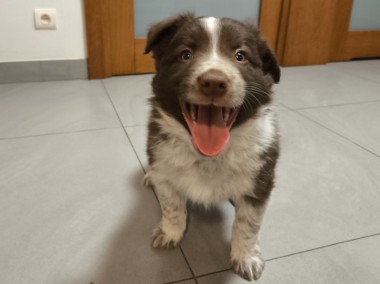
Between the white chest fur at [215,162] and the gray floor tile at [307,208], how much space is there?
0.21 metres

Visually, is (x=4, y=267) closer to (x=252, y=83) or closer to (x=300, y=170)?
(x=252, y=83)

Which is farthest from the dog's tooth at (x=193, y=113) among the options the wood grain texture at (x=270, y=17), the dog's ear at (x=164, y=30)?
the wood grain texture at (x=270, y=17)

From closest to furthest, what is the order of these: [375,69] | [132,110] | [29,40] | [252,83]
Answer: [252,83] < [132,110] < [29,40] < [375,69]

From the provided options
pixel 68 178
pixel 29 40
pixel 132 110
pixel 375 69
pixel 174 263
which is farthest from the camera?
pixel 375 69

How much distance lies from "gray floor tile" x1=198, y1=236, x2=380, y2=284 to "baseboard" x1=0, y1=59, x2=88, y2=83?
232 centimetres

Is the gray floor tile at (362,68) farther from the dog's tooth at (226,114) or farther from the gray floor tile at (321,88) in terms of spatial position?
the dog's tooth at (226,114)

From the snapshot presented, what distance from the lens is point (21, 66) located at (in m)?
2.92

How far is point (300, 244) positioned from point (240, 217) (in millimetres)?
294

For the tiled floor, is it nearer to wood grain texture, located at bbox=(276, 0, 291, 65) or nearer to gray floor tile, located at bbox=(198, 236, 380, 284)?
gray floor tile, located at bbox=(198, 236, 380, 284)

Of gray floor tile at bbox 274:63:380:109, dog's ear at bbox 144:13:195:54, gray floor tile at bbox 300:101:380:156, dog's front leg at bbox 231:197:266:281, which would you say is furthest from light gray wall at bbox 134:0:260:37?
dog's front leg at bbox 231:197:266:281

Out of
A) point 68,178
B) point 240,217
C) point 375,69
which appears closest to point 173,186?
point 240,217

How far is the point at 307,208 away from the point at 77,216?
94 centimetres

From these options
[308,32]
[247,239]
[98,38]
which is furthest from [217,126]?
[308,32]

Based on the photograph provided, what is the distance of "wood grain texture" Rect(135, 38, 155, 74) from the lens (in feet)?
10.3
